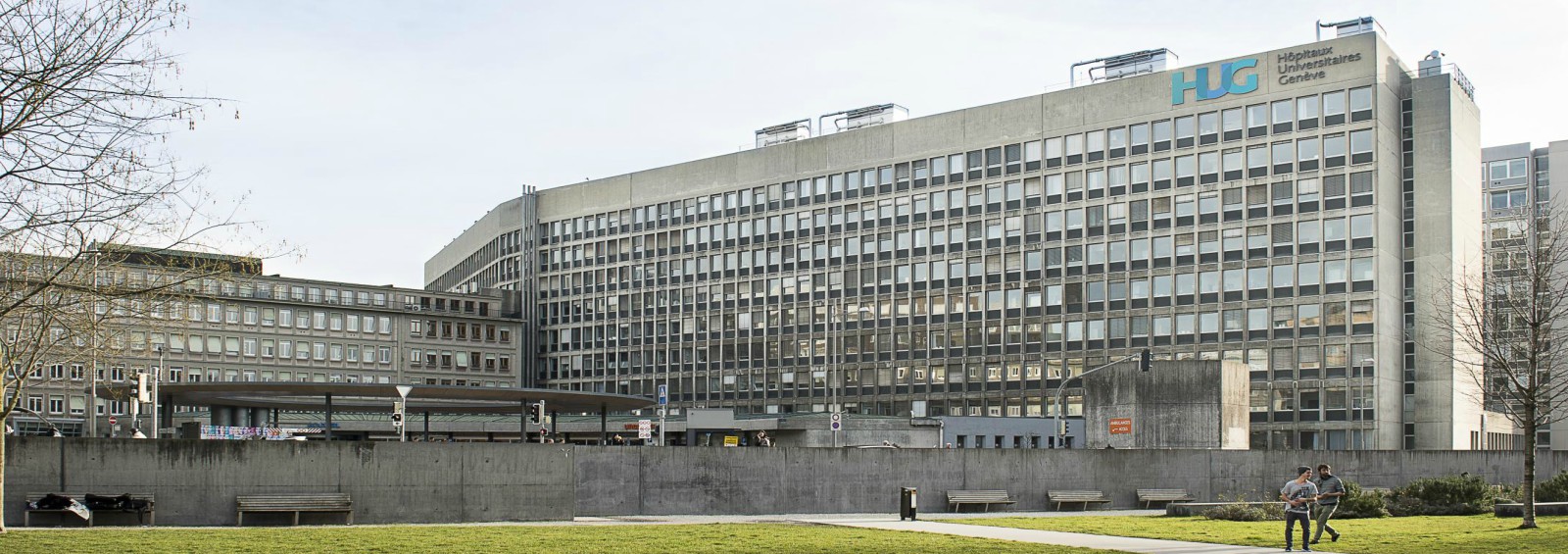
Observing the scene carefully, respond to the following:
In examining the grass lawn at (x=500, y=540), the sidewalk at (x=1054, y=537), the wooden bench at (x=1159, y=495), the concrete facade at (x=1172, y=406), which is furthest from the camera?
the concrete facade at (x=1172, y=406)

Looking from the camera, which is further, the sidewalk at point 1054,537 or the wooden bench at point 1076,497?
the wooden bench at point 1076,497

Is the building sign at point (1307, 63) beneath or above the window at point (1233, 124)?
above

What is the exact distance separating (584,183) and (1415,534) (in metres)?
107

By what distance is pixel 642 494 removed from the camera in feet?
125

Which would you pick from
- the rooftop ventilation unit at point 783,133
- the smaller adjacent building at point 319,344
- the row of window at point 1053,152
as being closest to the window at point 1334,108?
the row of window at point 1053,152

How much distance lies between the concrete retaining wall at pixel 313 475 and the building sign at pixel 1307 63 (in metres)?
68.9

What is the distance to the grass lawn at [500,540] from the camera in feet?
77.3

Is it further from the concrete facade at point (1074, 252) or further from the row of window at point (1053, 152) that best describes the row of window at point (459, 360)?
the row of window at point (1053, 152)

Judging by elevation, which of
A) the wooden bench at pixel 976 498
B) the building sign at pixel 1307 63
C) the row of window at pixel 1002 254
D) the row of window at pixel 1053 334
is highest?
the building sign at pixel 1307 63

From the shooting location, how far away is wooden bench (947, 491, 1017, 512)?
42044 millimetres

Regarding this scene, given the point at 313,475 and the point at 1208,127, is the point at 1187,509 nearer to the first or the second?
the point at 313,475

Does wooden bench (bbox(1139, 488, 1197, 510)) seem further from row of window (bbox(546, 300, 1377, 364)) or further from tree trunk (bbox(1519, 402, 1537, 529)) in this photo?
row of window (bbox(546, 300, 1377, 364))

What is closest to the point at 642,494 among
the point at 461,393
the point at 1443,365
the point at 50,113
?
the point at 461,393

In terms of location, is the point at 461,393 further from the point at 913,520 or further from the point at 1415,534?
the point at 1415,534
